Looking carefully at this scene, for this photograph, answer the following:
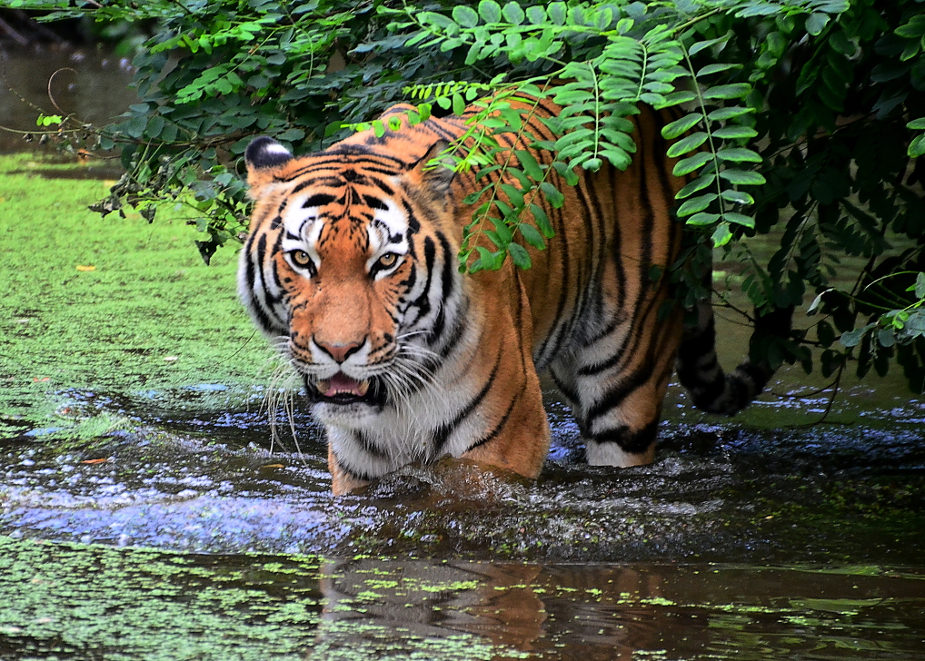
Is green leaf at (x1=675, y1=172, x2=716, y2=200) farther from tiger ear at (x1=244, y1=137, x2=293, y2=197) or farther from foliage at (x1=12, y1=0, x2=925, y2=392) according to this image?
tiger ear at (x1=244, y1=137, x2=293, y2=197)

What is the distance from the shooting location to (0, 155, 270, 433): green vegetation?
14.0ft

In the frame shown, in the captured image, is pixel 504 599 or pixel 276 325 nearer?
pixel 504 599

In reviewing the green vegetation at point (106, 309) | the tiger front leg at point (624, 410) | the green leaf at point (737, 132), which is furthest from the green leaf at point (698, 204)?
the green vegetation at point (106, 309)

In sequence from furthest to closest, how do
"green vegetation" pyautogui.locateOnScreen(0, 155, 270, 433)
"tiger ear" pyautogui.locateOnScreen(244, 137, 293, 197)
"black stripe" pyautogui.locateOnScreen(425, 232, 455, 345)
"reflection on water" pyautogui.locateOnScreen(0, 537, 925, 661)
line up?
"green vegetation" pyautogui.locateOnScreen(0, 155, 270, 433), "tiger ear" pyautogui.locateOnScreen(244, 137, 293, 197), "black stripe" pyautogui.locateOnScreen(425, 232, 455, 345), "reflection on water" pyautogui.locateOnScreen(0, 537, 925, 661)

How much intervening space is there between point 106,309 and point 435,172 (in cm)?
300

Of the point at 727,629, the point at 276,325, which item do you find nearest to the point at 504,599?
the point at 727,629

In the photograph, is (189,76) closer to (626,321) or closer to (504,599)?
(626,321)

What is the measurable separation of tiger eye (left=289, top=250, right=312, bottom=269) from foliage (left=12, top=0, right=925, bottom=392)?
1.04ft

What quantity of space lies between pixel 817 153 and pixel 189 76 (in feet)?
6.04

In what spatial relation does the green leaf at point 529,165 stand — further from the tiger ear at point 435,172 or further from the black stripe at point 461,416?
the black stripe at point 461,416

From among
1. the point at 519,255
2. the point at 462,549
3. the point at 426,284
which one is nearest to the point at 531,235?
the point at 519,255

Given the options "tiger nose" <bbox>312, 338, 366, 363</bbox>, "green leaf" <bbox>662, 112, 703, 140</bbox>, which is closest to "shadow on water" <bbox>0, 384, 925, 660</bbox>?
"tiger nose" <bbox>312, 338, 366, 363</bbox>

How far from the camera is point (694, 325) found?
3.21 meters

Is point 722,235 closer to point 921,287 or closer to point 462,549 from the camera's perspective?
point 921,287
